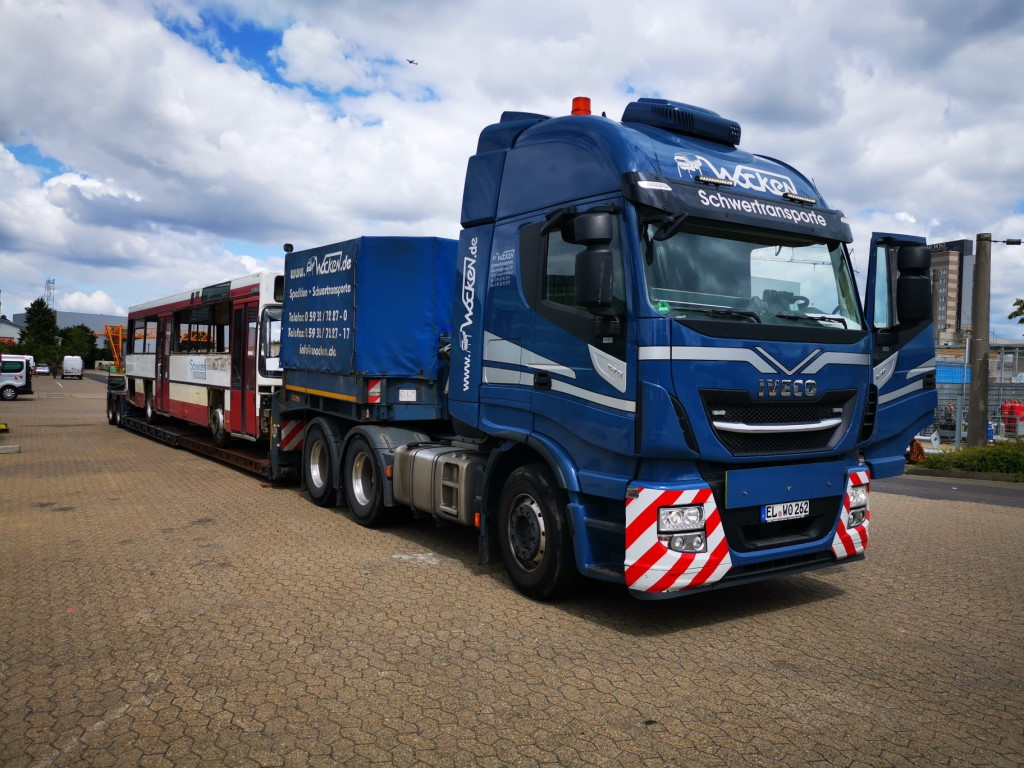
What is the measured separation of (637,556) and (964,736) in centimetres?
187

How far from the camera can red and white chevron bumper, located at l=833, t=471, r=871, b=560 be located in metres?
5.70

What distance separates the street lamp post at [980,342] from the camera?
15.9 m

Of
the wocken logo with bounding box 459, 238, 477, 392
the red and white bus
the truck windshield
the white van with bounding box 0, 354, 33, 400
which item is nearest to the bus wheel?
the red and white bus

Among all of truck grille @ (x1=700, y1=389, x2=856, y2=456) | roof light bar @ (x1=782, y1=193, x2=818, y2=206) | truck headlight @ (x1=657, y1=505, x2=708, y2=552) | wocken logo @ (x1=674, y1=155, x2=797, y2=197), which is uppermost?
wocken logo @ (x1=674, y1=155, x2=797, y2=197)

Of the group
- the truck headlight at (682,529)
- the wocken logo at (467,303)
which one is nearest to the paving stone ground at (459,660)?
the truck headlight at (682,529)

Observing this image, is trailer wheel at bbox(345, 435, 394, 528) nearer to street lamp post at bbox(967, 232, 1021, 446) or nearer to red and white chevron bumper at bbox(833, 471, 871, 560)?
red and white chevron bumper at bbox(833, 471, 871, 560)

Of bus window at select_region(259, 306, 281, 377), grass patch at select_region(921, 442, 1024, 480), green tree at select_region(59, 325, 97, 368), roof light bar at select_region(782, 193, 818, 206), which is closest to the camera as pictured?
roof light bar at select_region(782, 193, 818, 206)

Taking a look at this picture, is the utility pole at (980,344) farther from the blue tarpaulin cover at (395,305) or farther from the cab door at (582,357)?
the cab door at (582,357)

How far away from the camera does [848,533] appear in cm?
576

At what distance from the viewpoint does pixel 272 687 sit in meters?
4.18

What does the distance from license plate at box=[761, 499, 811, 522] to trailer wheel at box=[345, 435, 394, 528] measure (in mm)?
4030

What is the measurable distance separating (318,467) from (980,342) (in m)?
13.3

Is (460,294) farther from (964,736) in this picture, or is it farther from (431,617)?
(964,736)

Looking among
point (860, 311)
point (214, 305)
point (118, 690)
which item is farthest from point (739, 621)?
point (214, 305)
